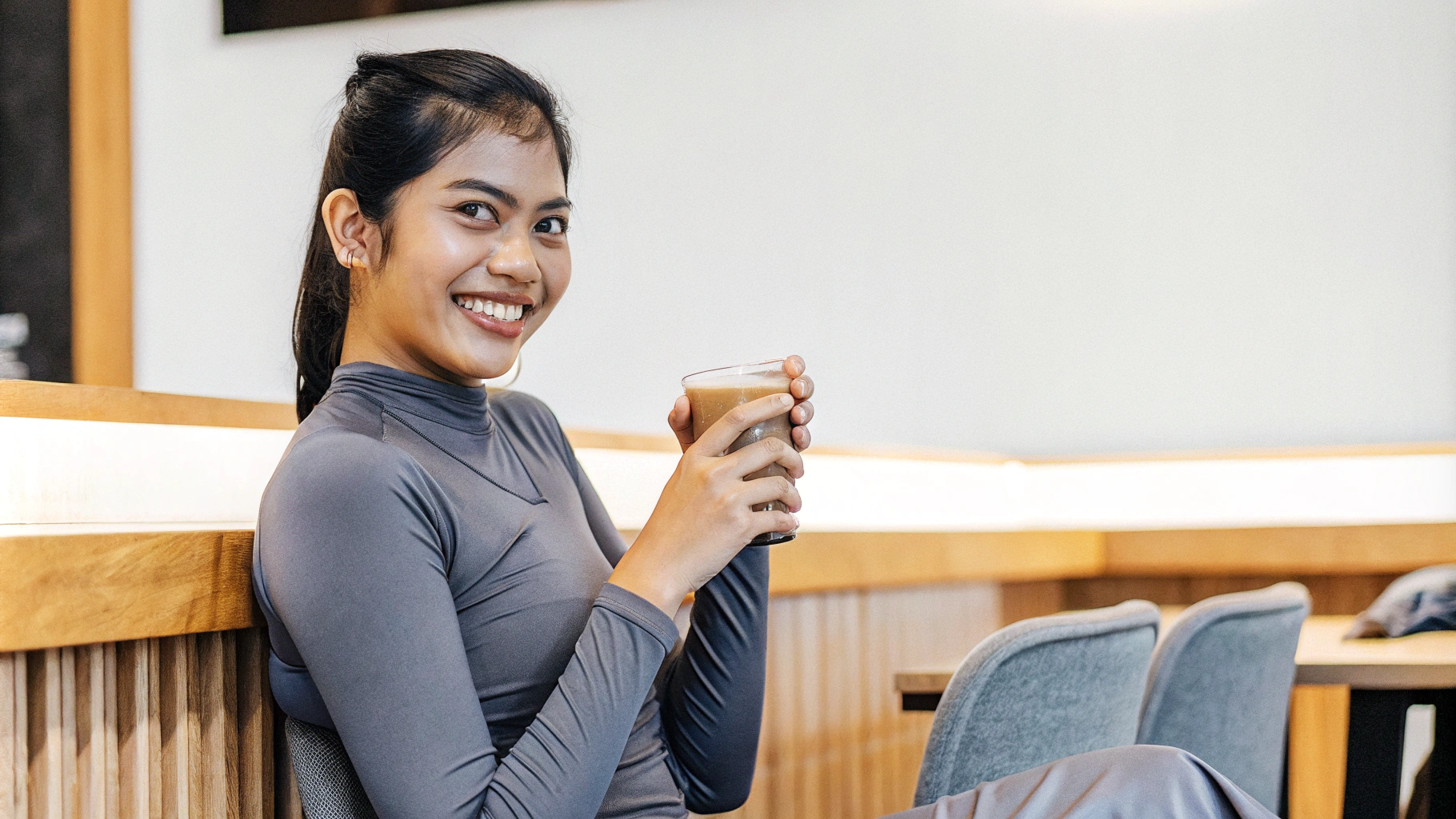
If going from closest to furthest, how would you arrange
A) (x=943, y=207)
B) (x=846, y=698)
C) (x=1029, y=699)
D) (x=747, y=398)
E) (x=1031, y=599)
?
(x=747, y=398), (x=1029, y=699), (x=846, y=698), (x=1031, y=599), (x=943, y=207)

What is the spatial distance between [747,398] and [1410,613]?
1.67 metres

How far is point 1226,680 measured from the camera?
164cm

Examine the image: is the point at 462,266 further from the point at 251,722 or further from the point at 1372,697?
the point at 1372,697

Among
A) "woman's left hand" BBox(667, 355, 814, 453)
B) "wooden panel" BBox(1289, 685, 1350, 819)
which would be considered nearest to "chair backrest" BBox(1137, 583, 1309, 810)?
"wooden panel" BBox(1289, 685, 1350, 819)

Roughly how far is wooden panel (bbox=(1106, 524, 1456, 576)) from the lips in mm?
2317

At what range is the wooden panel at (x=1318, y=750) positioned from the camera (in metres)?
2.12

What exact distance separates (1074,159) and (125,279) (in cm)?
260

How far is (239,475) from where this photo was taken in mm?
1247

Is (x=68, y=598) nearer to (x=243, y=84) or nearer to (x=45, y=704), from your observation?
(x=45, y=704)

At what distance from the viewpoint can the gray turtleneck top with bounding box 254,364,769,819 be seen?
880 mm

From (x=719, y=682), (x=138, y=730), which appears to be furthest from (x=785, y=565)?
(x=138, y=730)

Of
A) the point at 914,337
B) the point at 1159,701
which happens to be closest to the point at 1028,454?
the point at 914,337

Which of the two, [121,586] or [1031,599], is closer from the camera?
[121,586]

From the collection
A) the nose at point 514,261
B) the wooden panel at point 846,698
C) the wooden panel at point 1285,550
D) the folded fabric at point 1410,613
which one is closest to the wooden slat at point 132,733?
the nose at point 514,261
